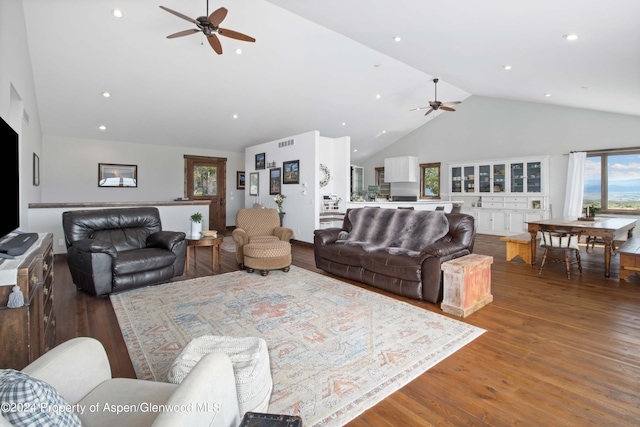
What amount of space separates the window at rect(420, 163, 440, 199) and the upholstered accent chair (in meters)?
6.97

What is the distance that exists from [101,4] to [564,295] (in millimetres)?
6846

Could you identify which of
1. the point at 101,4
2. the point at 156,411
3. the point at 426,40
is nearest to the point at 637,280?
the point at 426,40

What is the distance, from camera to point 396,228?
14.5 ft

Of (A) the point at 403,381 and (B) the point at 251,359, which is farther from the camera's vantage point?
(A) the point at 403,381

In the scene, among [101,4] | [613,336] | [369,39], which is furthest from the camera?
[369,39]

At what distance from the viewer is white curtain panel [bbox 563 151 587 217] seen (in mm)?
7469

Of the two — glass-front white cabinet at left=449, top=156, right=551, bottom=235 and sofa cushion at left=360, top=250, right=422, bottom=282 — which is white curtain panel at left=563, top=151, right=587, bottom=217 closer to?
glass-front white cabinet at left=449, top=156, right=551, bottom=235

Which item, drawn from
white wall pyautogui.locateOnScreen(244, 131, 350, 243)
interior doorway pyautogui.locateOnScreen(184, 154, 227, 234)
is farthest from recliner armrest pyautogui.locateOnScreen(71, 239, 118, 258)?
interior doorway pyautogui.locateOnScreen(184, 154, 227, 234)

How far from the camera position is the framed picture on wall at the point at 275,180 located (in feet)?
26.3

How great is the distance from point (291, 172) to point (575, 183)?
6.81 m

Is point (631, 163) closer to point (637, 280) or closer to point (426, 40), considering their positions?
point (637, 280)

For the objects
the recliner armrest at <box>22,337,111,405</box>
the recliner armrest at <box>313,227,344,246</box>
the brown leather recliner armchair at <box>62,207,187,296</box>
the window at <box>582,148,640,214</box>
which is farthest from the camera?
the window at <box>582,148,640,214</box>

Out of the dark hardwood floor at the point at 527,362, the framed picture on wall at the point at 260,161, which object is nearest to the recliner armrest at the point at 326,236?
the dark hardwood floor at the point at 527,362

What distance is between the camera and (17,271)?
1604mm
